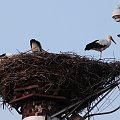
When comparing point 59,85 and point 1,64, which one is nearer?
point 59,85

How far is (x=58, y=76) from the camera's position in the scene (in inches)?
334

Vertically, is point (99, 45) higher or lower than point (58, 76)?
higher

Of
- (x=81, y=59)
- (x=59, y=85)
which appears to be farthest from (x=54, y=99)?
(x=81, y=59)

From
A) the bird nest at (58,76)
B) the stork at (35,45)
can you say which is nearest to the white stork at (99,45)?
the stork at (35,45)

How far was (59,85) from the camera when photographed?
8.44 meters

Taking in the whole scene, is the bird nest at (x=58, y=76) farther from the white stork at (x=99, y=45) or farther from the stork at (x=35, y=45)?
the white stork at (x=99, y=45)

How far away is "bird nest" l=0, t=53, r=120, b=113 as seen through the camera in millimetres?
8523

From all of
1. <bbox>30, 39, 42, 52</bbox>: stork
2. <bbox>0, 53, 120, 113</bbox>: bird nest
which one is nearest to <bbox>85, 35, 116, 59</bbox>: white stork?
<bbox>30, 39, 42, 52</bbox>: stork

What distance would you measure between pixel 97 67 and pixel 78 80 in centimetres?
51

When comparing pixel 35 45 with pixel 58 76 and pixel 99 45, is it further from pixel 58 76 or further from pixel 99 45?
pixel 58 76

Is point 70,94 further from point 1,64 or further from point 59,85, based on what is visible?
point 1,64

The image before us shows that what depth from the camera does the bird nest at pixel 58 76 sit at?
8523mm

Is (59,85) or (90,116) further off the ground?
(59,85)

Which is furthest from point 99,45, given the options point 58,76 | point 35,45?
point 58,76
